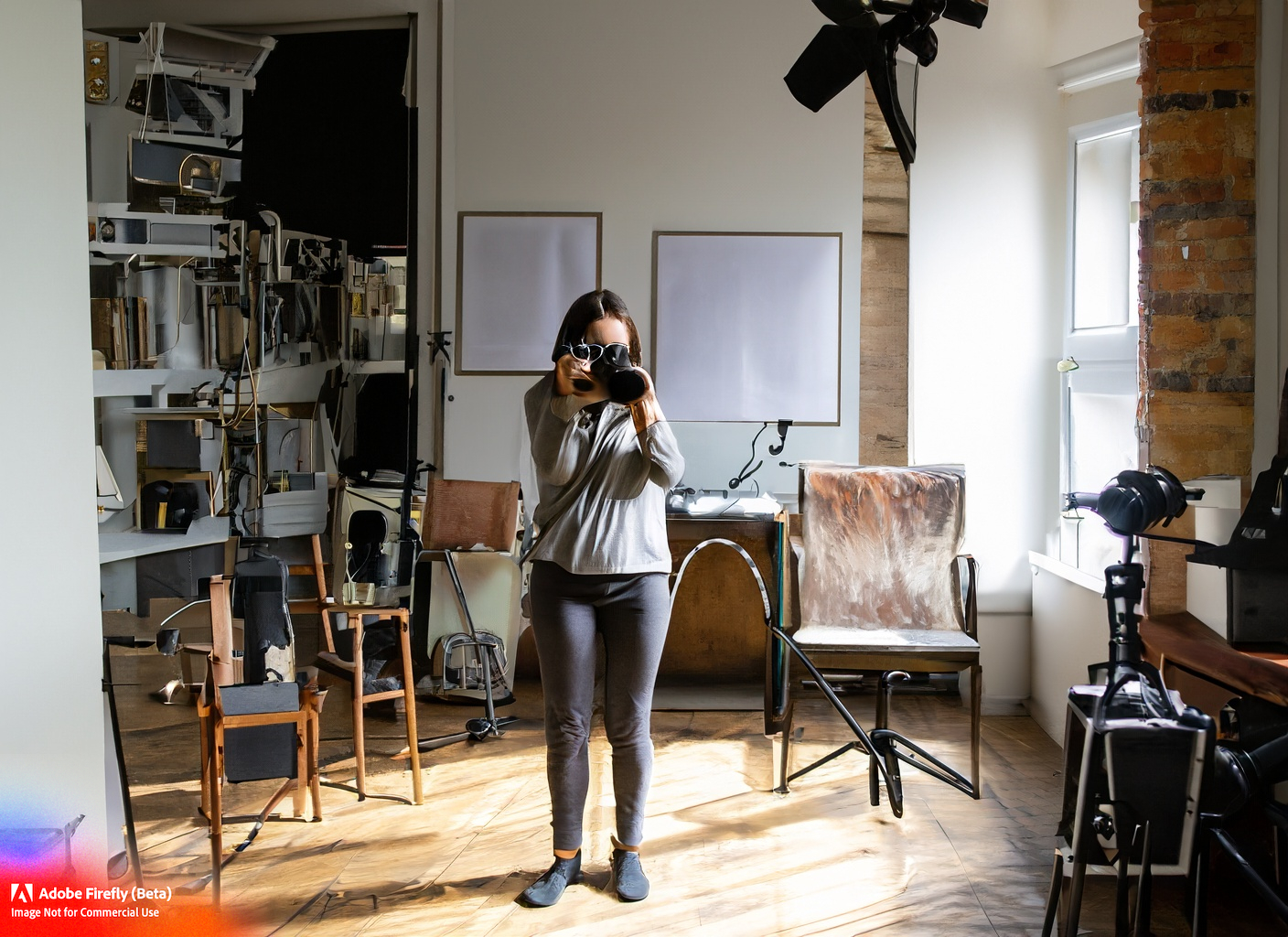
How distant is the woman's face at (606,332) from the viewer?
8.41 feet

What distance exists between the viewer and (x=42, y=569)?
6.31 ft

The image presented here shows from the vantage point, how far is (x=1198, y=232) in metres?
3.13

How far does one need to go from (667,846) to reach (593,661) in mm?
723

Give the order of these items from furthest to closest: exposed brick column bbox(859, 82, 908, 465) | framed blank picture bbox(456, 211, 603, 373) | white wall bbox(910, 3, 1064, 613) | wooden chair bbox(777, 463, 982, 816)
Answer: framed blank picture bbox(456, 211, 603, 373)
exposed brick column bbox(859, 82, 908, 465)
white wall bbox(910, 3, 1064, 613)
wooden chair bbox(777, 463, 982, 816)

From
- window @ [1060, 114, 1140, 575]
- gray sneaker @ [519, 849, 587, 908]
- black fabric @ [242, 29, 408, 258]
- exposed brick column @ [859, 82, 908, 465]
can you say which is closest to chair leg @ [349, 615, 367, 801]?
gray sneaker @ [519, 849, 587, 908]

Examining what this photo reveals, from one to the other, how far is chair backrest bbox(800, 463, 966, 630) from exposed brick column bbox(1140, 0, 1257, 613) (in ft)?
2.36

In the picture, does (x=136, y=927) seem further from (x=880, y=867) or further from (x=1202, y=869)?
(x=1202, y=869)

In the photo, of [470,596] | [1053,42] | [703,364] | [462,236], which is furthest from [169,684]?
[1053,42]

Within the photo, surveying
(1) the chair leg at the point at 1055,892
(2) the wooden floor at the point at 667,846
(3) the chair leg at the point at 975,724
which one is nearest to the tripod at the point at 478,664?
(2) the wooden floor at the point at 667,846

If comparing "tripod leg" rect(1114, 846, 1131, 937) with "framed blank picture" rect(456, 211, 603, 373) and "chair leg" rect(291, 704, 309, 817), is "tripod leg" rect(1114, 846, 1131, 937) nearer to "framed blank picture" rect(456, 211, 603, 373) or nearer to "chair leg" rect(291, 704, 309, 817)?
"chair leg" rect(291, 704, 309, 817)

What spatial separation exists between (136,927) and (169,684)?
225 cm

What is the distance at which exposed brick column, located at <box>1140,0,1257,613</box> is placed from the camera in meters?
3.09

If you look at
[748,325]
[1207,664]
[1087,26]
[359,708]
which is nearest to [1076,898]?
[1207,664]

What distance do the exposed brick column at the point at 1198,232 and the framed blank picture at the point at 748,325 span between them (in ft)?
5.32
